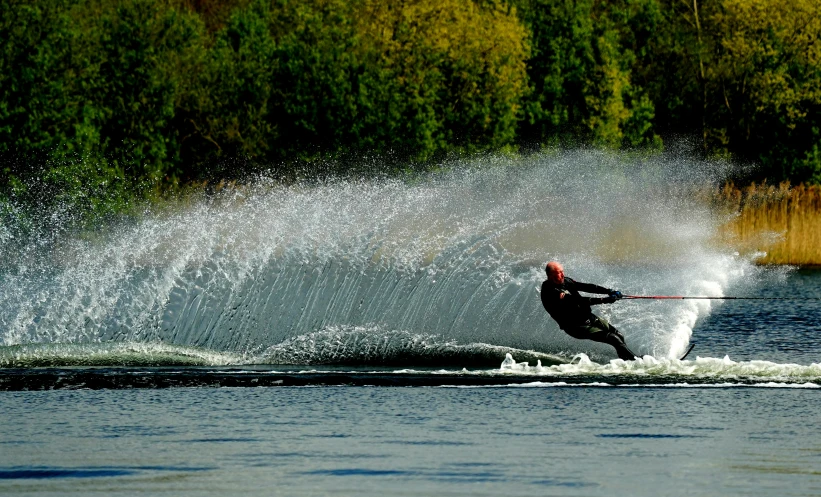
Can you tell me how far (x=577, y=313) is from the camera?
21.0 metres

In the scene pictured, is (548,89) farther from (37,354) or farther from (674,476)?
(674,476)

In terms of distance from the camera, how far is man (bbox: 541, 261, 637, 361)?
2100 centimetres


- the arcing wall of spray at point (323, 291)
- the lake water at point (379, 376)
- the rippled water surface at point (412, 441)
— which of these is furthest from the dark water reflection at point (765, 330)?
the rippled water surface at point (412, 441)

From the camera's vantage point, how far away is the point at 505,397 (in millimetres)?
18922

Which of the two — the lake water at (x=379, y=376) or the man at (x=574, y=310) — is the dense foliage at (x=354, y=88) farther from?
the man at (x=574, y=310)

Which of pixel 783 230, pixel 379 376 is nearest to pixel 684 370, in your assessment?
pixel 379 376

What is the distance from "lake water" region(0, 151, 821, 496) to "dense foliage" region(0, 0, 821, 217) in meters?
19.9

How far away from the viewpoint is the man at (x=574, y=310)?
21000 mm

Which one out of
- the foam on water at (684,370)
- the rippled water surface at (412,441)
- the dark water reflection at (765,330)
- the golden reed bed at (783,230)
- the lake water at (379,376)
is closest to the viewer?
the rippled water surface at (412,441)

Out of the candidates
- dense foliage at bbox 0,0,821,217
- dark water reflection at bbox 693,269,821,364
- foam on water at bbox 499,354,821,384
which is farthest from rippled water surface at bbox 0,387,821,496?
dense foliage at bbox 0,0,821,217

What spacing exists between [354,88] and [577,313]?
37723 millimetres

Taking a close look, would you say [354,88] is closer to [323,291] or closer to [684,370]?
[323,291]

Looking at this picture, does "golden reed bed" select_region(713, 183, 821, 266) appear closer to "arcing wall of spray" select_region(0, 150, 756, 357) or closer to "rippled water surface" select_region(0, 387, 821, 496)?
"arcing wall of spray" select_region(0, 150, 756, 357)

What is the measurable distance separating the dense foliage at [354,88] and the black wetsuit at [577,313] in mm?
28020
